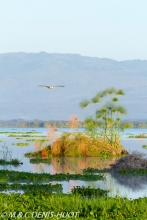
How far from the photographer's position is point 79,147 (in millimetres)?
36406

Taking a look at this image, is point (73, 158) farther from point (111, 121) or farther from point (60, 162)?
point (111, 121)

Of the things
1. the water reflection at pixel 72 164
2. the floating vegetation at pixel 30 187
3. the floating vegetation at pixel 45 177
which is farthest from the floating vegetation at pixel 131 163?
the floating vegetation at pixel 30 187

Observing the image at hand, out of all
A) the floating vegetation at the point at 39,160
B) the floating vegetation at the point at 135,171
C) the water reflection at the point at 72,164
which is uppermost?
the floating vegetation at the point at 135,171

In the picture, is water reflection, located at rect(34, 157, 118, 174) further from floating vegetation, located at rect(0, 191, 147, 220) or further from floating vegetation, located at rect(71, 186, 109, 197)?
floating vegetation, located at rect(0, 191, 147, 220)

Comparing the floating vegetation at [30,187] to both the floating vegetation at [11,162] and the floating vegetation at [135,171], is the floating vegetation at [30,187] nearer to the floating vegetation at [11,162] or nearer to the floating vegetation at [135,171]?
the floating vegetation at [135,171]

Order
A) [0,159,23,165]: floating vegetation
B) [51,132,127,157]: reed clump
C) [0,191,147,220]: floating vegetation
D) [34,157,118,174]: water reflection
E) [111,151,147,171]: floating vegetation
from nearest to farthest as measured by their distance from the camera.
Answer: [0,191,147,220]: floating vegetation, [111,151,147,171]: floating vegetation, [34,157,118,174]: water reflection, [0,159,23,165]: floating vegetation, [51,132,127,157]: reed clump

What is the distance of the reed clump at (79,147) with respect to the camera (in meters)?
35.8

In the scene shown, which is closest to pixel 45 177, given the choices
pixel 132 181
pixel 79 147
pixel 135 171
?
pixel 132 181

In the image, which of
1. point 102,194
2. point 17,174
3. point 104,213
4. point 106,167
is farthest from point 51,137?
point 104,213

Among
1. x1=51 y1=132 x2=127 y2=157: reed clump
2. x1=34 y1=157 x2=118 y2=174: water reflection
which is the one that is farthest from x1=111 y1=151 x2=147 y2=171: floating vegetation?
x1=51 y1=132 x2=127 y2=157: reed clump

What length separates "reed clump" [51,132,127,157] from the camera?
35.8 m

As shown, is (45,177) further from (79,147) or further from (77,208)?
(79,147)

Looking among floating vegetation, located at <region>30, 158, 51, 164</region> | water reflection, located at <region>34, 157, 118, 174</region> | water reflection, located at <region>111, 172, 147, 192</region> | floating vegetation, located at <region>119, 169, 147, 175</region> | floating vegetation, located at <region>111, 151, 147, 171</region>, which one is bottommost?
floating vegetation, located at <region>30, 158, 51, 164</region>

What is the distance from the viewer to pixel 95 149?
36.6 metres
